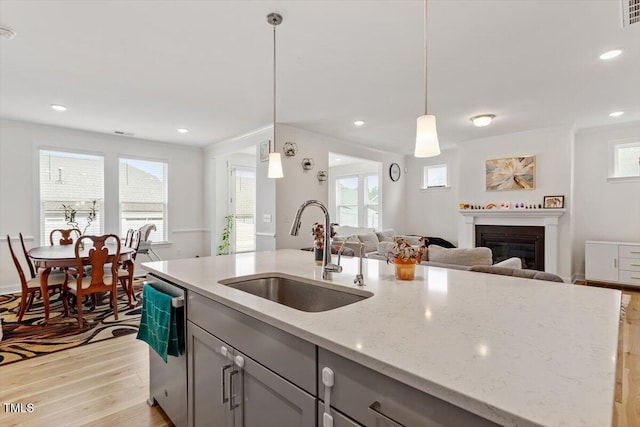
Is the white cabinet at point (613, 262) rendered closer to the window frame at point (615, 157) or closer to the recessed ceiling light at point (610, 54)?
the window frame at point (615, 157)

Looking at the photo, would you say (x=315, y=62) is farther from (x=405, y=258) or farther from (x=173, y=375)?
(x=173, y=375)

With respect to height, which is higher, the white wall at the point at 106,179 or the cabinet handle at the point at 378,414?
the white wall at the point at 106,179

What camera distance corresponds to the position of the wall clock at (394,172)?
7.40 m

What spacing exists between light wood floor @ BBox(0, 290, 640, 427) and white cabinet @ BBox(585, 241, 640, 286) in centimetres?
256

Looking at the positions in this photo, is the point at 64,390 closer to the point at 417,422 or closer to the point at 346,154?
the point at 417,422

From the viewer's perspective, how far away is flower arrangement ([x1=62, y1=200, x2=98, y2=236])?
5.19 metres

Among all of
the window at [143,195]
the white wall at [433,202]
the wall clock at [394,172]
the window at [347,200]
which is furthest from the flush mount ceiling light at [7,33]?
the window at [347,200]

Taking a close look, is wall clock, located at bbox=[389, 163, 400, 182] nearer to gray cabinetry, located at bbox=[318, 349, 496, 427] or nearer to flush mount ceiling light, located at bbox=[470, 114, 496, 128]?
flush mount ceiling light, located at bbox=[470, 114, 496, 128]

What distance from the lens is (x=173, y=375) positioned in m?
1.81

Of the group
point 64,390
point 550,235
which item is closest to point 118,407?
point 64,390

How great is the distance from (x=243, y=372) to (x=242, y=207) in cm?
605

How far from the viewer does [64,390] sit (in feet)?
7.41

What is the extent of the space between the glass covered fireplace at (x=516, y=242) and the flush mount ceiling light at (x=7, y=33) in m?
6.60

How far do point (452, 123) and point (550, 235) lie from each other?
244 cm
